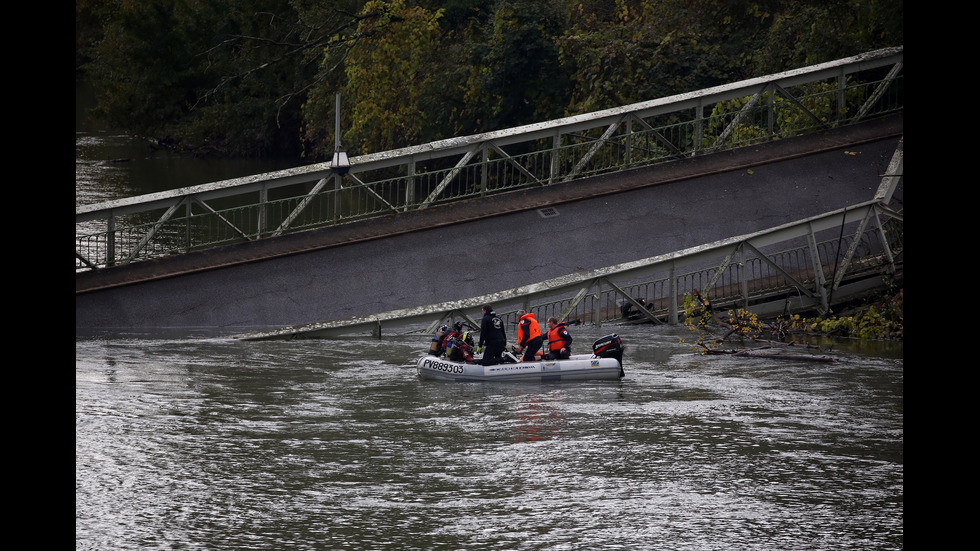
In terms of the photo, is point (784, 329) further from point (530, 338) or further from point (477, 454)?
point (477, 454)

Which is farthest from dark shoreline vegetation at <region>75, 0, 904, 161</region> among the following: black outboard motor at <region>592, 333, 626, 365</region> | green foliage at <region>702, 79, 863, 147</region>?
black outboard motor at <region>592, 333, 626, 365</region>

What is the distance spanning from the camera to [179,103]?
195 feet

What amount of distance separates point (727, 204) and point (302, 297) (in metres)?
11.0

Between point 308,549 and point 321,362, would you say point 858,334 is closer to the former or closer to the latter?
point 321,362

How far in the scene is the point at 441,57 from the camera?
46125 millimetres

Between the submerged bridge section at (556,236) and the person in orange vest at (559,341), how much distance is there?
310 centimetres

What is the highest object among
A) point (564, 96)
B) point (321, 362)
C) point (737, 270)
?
point (564, 96)

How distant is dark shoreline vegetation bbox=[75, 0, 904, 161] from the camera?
38312 mm

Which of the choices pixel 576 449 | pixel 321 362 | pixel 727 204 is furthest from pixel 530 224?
pixel 576 449

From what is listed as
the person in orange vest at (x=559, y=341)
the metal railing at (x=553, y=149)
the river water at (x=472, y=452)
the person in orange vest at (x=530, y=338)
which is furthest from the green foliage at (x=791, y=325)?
the metal railing at (x=553, y=149)

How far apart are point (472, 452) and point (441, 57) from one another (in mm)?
31228

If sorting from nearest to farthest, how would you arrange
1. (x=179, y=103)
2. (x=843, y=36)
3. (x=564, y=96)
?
(x=843, y=36) < (x=564, y=96) < (x=179, y=103)

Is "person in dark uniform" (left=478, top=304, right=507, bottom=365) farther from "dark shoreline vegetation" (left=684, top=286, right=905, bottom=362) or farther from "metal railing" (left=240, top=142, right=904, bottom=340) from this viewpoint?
"dark shoreline vegetation" (left=684, top=286, right=905, bottom=362)
